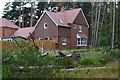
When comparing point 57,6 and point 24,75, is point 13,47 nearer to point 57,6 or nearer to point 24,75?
point 24,75

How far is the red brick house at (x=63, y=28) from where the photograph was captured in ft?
48.3

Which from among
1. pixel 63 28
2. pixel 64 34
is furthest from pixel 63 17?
pixel 64 34

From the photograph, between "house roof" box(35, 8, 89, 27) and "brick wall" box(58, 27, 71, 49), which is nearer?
"brick wall" box(58, 27, 71, 49)

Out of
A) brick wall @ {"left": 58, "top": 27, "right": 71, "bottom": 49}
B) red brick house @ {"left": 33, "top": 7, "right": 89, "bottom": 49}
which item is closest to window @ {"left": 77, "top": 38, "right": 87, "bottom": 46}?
red brick house @ {"left": 33, "top": 7, "right": 89, "bottom": 49}

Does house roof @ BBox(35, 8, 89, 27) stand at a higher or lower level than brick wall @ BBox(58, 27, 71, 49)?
higher

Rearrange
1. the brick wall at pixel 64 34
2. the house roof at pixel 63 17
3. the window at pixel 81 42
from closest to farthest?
1. the brick wall at pixel 64 34
2. the house roof at pixel 63 17
3. the window at pixel 81 42

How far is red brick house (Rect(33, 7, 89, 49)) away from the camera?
1471 centimetres

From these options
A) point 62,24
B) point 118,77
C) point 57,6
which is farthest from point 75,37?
point 118,77

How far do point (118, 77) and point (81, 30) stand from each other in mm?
14192

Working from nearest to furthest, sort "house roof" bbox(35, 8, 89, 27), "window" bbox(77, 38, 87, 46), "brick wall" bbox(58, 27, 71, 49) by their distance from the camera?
"brick wall" bbox(58, 27, 71, 49)
"house roof" bbox(35, 8, 89, 27)
"window" bbox(77, 38, 87, 46)

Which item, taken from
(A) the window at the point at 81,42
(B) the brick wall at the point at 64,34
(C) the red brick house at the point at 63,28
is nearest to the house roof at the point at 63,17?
(C) the red brick house at the point at 63,28

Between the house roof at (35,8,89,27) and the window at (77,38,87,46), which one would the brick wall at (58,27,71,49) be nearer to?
the house roof at (35,8,89,27)

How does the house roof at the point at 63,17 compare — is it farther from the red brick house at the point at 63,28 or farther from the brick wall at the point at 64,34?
the brick wall at the point at 64,34

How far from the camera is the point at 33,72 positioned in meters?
2.55
